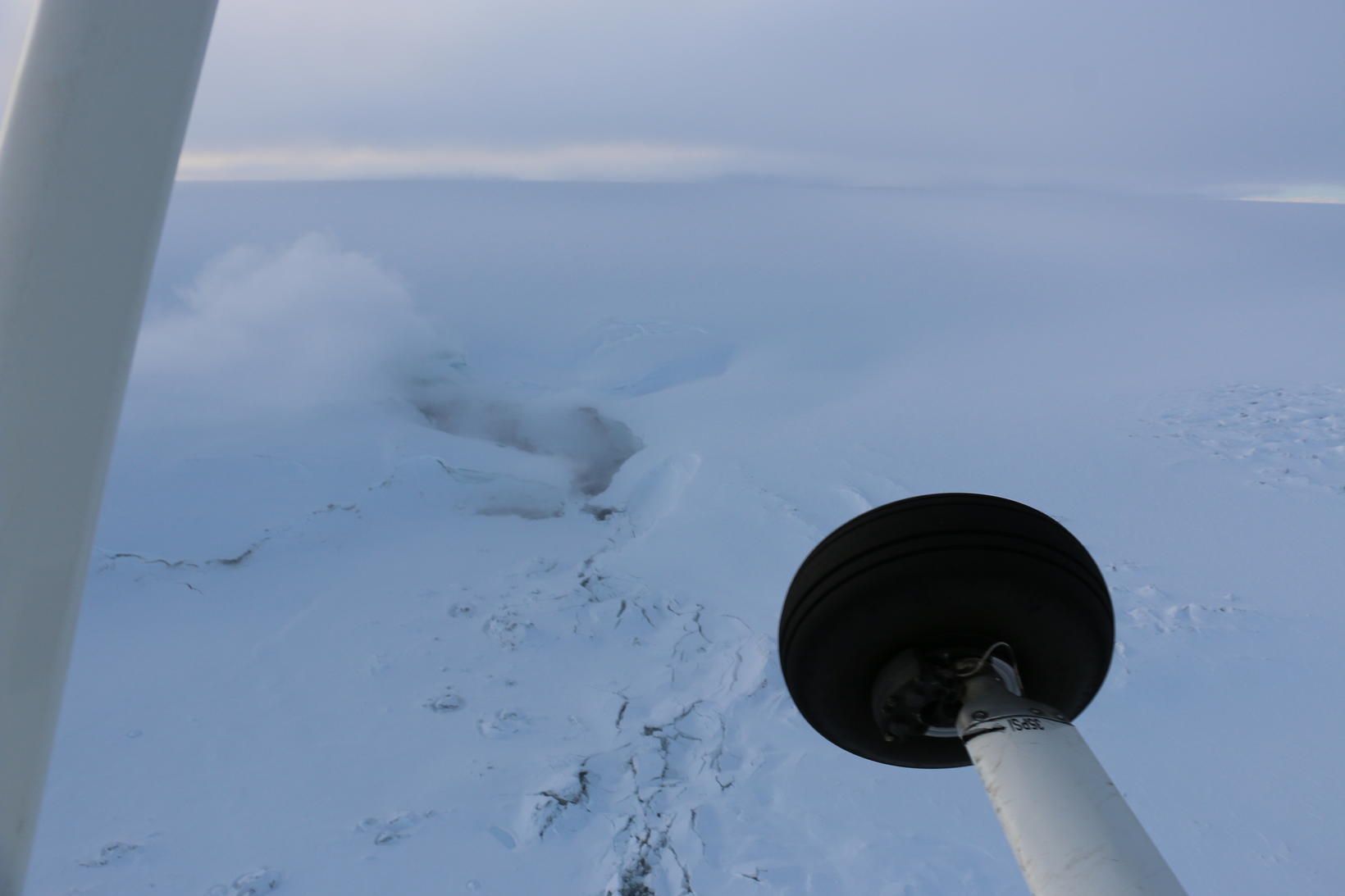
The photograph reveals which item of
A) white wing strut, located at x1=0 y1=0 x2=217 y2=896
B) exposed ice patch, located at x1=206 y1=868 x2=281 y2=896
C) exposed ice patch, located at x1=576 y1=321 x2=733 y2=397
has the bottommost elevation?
exposed ice patch, located at x1=206 y1=868 x2=281 y2=896

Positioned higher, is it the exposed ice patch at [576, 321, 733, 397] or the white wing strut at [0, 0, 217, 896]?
the white wing strut at [0, 0, 217, 896]

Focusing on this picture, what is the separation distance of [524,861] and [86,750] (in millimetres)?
5778

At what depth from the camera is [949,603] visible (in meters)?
2.37

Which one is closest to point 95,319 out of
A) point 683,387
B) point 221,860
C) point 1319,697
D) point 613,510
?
point 221,860

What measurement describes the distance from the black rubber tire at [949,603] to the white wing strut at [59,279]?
194 centimetres

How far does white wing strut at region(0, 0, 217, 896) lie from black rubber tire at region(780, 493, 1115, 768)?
1.94m

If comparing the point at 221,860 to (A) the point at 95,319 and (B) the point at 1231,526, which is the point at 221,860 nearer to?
(A) the point at 95,319

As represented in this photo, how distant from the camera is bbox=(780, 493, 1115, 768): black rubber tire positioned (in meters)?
2.35

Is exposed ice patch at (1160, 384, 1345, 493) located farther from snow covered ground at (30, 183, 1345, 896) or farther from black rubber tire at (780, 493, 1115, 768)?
black rubber tire at (780, 493, 1115, 768)

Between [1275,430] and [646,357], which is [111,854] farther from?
[1275,430]

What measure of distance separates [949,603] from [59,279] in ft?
7.26

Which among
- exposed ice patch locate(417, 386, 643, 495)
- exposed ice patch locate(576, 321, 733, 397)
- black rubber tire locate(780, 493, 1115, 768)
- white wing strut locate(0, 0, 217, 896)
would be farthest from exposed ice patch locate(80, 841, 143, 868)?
exposed ice patch locate(576, 321, 733, 397)

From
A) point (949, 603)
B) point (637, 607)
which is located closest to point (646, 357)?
point (637, 607)

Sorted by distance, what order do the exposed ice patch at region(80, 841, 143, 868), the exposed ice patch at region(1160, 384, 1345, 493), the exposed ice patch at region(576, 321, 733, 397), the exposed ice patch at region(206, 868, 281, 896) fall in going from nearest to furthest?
the exposed ice patch at region(206, 868, 281, 896), the exposed ice patch at region(80, 841, 143, 868), the exposed ice patch at region(1160, 384, 1345, 493), the exposed ice patch at region(576, 321, 733, 397)
